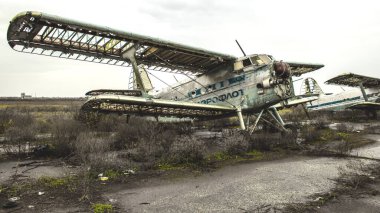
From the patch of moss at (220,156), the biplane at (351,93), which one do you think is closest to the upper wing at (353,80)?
the biplane at (351,93)

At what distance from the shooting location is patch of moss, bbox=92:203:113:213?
354 centimetres

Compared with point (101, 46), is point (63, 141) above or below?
below

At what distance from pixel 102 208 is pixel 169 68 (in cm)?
922

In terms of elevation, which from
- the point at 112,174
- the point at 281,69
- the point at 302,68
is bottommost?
the point at 112,174

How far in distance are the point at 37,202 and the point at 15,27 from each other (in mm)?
5813

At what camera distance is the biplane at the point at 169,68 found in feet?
26.7

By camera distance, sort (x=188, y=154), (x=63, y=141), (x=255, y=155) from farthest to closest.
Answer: (x=63, y=141) < (x=255, y=155) < (x=188, y=154)

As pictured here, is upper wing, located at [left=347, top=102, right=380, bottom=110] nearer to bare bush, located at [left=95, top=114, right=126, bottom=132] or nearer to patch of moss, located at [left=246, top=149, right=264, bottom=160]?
patch of moss, located at [left=246, top=149, right=264, bottom=160]

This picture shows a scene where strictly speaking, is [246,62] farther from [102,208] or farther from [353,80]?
[353,80]

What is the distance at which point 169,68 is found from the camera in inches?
483

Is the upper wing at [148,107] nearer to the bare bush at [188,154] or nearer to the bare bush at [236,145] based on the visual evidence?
the bare bush at [236,145]

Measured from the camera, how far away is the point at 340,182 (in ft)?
15.9

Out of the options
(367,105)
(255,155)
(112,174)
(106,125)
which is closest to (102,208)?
(112,174)

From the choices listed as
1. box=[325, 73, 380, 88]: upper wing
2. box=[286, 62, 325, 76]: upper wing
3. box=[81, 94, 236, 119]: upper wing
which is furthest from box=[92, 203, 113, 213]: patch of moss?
box=[325, 73, 380, 88]: upper wing
